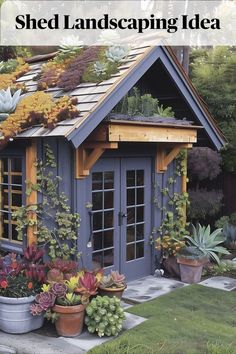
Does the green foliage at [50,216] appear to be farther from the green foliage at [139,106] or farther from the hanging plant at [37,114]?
the green foliage at [139,106]

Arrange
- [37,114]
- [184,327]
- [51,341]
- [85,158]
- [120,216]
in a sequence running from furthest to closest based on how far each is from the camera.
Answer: [120,216], [85,158], [37,114], [184,327], [51,341]

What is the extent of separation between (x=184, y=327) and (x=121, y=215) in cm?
223

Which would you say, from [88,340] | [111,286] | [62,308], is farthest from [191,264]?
[62,308]

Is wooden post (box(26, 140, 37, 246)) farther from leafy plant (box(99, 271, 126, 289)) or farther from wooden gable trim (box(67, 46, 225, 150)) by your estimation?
leafy plant (box(99, 271, 126, 289))

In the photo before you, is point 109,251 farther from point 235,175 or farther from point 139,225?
point 235,175

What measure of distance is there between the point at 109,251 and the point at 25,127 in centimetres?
238

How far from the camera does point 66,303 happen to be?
5.11 metres

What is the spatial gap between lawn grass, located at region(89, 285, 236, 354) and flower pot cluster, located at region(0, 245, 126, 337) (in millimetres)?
316

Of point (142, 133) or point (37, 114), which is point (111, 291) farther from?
point (37, 114)

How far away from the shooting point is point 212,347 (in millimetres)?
4758

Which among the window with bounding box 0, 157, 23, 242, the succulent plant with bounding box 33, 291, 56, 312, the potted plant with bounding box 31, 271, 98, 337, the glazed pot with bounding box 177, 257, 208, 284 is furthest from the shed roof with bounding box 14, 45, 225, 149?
the glazed pot with bounding box 177, 257, 208, 284

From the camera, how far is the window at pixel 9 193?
631 centimetres

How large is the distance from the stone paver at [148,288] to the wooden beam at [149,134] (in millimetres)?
2202

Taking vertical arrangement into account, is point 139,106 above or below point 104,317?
above
